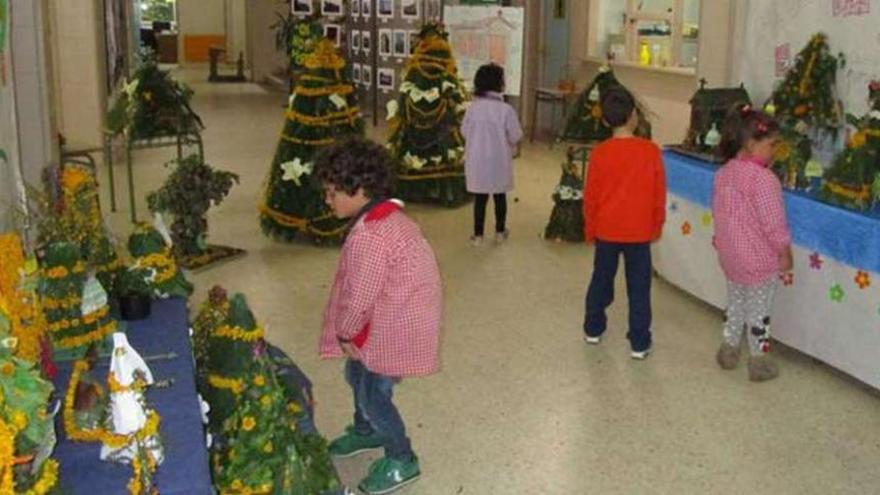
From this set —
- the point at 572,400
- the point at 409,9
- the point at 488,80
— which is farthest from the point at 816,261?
the point at 409,9

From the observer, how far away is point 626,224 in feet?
14.2

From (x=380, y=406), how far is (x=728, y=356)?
6.70 feet

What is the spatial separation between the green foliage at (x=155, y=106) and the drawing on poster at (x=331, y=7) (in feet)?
26.4

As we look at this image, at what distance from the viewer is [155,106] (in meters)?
6.96

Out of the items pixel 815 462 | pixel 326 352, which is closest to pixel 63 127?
pixel 326 352

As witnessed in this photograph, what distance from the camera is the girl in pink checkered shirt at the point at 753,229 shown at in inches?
163

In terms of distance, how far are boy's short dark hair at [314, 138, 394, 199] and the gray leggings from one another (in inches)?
83.5

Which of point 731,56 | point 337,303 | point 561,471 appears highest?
point 731,56

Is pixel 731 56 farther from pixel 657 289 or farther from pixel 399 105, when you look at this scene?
pixel 399 105

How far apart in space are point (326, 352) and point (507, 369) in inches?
56.4

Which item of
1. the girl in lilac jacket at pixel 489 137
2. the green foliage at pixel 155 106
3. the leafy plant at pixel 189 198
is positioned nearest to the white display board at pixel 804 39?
the girl in lilac jacket at pixel 489 137

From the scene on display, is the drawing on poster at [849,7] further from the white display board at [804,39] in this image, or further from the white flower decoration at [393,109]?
the white flower decoration at [393,109]

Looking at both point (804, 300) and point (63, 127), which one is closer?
point (804, 300)

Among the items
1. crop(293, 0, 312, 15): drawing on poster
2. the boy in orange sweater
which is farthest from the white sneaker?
crop(293, 0, 312, 15): drawing on poster
